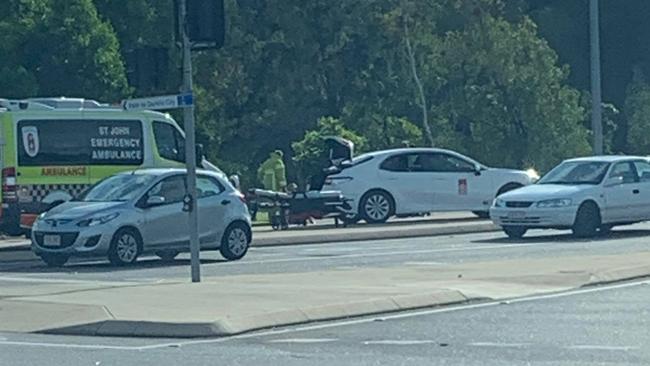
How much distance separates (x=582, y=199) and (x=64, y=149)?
29.3 feet

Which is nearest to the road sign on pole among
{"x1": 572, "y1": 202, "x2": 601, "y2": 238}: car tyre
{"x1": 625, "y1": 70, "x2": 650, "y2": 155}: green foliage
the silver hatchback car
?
the silver hatchback car

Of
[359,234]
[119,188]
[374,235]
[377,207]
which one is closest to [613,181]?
[374,235]

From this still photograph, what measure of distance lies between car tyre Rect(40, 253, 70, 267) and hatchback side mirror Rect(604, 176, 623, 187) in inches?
396

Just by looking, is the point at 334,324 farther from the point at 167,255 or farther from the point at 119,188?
the point at 167,255

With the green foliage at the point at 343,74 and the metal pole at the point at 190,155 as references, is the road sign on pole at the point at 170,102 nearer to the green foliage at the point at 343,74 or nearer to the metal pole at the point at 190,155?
the metal pole at the point at 190,155

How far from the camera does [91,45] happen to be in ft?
138

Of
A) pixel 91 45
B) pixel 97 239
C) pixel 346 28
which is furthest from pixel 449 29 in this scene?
pixel 97 239

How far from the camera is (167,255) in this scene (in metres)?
25.8

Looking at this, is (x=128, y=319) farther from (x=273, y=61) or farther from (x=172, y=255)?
(x=273, y=61)

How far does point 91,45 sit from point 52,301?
24813mm

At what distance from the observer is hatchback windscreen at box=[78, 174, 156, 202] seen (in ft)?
81.3

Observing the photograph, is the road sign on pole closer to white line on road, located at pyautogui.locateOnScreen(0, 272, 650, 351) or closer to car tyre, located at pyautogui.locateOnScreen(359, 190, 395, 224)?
white line on road, located at pyautogui.locateOnScreen(0, 272, 650, 351)

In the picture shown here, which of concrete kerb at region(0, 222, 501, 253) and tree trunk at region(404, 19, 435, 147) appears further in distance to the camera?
tree trunk at region(404, 19, 435, 147)

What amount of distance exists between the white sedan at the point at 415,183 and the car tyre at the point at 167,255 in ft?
27.8
